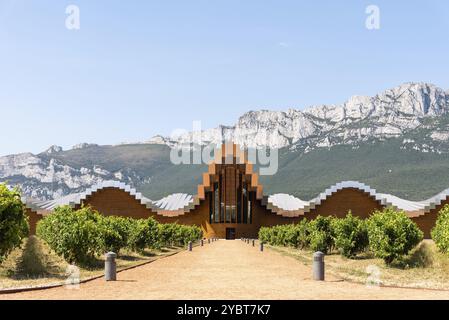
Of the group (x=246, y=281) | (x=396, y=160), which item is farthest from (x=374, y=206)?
(x=396, y=160)

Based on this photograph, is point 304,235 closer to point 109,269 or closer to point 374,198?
point 109,269

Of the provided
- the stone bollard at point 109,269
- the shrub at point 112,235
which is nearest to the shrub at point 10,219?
the stone bollard at point 109,269

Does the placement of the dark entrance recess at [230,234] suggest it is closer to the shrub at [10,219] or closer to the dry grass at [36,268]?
the dry grass at [36,268]

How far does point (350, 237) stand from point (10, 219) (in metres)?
20.2

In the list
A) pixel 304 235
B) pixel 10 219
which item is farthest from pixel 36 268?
pixel 304 235

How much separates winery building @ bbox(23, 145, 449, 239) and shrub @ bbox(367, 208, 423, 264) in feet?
208

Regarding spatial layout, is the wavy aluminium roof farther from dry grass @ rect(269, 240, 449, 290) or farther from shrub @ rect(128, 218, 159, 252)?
dry grass @ rect(269, 240, 449, 290)

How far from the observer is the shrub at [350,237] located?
31344mm

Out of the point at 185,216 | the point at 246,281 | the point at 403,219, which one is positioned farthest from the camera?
the point at 185,216

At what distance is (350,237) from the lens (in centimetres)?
3144

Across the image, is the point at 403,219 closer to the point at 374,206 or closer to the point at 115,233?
the point at 115,233

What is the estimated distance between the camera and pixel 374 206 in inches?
3467

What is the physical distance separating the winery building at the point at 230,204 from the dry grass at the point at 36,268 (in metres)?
65.9
